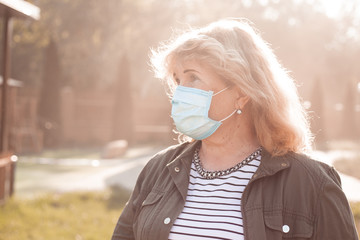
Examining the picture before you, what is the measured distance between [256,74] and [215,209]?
0.74 m

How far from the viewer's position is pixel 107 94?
2423 cm

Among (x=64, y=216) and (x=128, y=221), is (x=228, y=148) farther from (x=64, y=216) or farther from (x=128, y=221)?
(x=64, y=216)

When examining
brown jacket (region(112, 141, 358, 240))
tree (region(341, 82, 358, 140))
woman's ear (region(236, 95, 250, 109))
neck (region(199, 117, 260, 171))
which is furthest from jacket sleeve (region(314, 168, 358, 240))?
tree (region(341, 82, 358, 140))

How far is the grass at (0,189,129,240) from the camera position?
604 centimetres

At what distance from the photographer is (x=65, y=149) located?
766 inches

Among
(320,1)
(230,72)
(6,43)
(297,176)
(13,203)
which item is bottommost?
(13,203)

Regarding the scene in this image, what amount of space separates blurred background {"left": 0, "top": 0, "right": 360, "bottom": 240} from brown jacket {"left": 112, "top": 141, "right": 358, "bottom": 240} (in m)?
3.62

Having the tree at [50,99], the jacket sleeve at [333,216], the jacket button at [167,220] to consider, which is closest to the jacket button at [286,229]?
the jacket sleeve at [333,216]

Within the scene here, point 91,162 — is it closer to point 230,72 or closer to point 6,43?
point 6,43

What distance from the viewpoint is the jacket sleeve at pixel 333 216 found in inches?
85.5

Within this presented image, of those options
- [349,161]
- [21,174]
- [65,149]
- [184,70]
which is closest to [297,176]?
[184,70]

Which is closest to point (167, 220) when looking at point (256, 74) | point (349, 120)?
point (256, 74)

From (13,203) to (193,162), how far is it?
17.8 feet

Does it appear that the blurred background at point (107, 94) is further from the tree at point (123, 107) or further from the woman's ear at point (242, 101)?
the woman's ear at point (242, 101)
